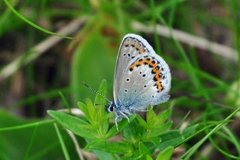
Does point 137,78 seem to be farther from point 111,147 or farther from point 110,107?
point 111,147

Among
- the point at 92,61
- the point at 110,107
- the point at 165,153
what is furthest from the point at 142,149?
the point at 92,61

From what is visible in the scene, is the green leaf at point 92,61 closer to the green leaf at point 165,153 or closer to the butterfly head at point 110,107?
the butterfly head at point 110,107

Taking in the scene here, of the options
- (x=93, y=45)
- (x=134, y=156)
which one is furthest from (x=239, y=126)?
(x=134, y=156)

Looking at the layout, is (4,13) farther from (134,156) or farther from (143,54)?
(134,156)

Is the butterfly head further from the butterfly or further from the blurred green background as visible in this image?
the blurred green background

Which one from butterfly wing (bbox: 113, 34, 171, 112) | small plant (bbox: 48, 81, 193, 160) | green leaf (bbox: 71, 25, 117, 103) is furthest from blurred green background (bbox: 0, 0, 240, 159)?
small plant (bbox: 48, 81, 193, 160)
